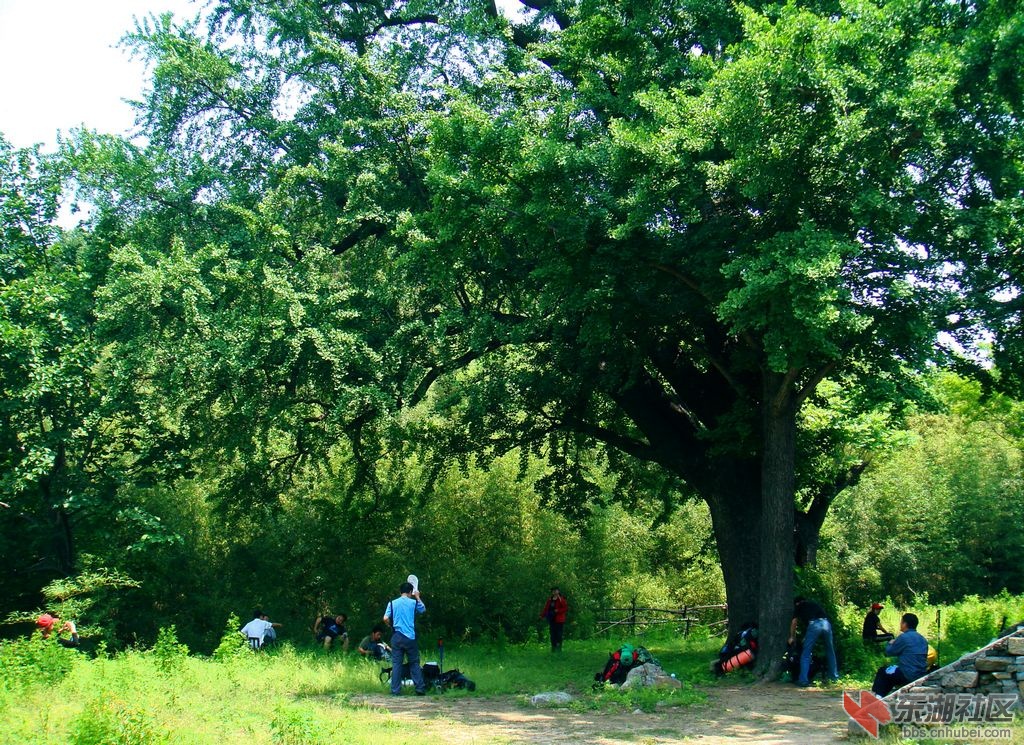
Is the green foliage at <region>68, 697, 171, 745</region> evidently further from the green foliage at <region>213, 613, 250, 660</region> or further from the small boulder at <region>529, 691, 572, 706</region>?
the green foliage at <region>213, 613, 250, 660</region>

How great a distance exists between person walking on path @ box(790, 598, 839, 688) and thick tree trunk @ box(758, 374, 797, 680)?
0.59ft

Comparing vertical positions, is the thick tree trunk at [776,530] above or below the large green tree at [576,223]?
below

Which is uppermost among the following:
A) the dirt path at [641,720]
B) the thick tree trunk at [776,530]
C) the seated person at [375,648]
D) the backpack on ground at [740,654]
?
the thick tree trunk at [776,530]

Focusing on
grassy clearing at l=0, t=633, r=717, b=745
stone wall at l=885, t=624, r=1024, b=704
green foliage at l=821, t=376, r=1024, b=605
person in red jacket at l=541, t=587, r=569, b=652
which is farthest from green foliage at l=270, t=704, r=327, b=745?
green foliage at l=821, t=376, r=1024, b=605

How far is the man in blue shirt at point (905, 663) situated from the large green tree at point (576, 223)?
3532mm

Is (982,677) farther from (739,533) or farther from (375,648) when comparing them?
(375,648)

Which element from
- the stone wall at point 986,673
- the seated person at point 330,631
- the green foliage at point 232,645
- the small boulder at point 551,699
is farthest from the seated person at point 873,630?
the green foliage at point 232,645

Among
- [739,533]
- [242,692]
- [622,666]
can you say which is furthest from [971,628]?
[242,692]

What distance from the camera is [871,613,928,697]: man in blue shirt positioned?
11.0 metres

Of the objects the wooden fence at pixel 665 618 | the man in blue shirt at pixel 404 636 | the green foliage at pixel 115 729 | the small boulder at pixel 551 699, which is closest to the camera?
the green foliage at pixel 115 729

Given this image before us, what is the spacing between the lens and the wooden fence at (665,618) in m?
29.1

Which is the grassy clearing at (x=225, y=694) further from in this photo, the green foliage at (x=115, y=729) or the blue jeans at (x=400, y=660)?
the blue jeans at (x=400, y=660)

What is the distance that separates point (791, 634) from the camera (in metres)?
14.6

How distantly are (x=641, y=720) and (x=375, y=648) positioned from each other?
7388 mm
